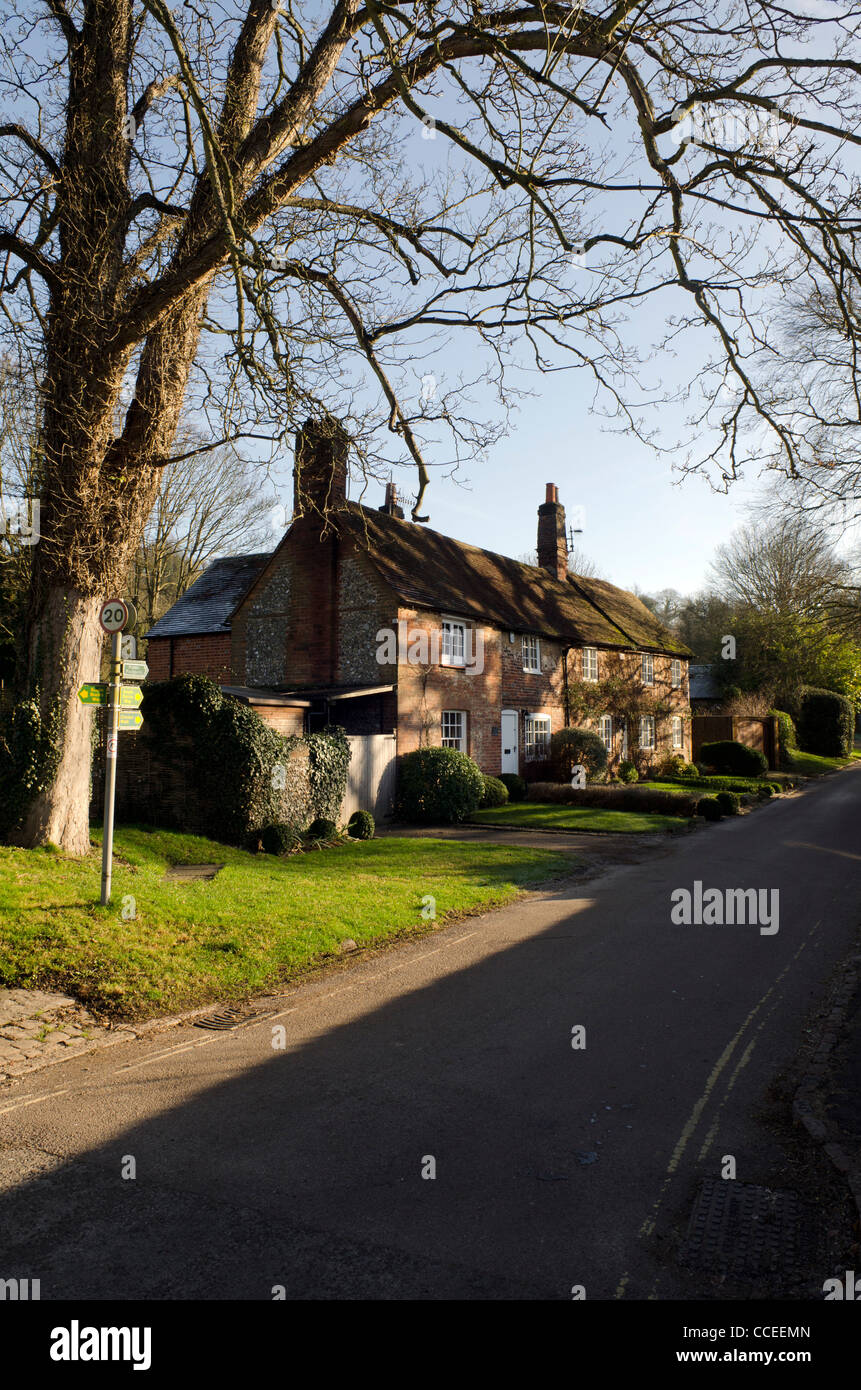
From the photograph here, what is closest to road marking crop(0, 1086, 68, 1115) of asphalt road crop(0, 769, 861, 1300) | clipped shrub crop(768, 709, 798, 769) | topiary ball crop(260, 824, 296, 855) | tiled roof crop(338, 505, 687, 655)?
asphalt road crop(0, 769, 861, 1300)

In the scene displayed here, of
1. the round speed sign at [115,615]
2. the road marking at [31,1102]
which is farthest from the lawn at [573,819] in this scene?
the road marking at [31,1102]

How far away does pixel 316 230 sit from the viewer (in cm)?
1031

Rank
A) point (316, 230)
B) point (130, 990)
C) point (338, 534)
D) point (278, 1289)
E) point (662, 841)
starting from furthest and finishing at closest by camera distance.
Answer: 1. point (338, 534)
2. point (662, 841)
3. point (316, 230)
4. point (130, 990)
5. point (278, 1289)

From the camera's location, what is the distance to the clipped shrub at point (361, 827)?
18.7 metres

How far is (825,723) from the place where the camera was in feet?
166

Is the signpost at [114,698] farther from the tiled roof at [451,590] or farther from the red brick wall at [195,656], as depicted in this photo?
the red brick wall at [195,656]

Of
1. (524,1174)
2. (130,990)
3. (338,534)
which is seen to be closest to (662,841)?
(338,534)

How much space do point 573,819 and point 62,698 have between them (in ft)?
45.5

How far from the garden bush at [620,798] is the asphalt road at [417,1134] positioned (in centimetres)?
1453

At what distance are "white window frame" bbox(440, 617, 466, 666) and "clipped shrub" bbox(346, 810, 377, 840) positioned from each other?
6320mm

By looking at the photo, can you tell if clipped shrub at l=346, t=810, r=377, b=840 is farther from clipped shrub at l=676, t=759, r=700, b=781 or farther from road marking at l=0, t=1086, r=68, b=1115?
clipped shrub at l=676, t=759, r=700, b=781

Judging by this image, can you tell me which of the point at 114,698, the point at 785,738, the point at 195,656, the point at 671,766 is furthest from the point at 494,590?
the point at 785,738
